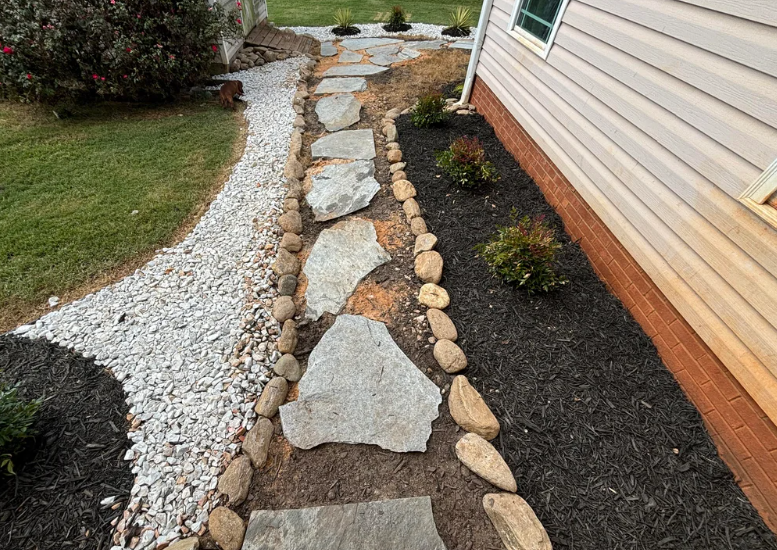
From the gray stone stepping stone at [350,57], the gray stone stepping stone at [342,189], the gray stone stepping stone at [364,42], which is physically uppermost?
the gray stone stepping stone at [364,42]

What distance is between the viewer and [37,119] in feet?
14.3

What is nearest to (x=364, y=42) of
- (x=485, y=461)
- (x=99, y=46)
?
(x=99, y=46)

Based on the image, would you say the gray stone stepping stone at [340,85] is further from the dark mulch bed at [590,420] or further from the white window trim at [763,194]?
the white window trim at [763,194]

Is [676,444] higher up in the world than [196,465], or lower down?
higher up

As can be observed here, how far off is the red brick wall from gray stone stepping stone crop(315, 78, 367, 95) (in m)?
3.99

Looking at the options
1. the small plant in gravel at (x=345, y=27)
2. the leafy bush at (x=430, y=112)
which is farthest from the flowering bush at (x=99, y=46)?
the small plant in gravel at (x=345, y=27)

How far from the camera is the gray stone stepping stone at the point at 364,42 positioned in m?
7.54

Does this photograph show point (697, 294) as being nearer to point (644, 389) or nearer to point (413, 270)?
point (644, 389)

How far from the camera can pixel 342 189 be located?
3615 mm

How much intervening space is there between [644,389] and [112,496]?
2.93 meters

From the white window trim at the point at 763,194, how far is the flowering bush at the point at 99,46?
19.7 feet

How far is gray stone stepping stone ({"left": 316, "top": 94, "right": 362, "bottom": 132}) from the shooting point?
4.81 meters

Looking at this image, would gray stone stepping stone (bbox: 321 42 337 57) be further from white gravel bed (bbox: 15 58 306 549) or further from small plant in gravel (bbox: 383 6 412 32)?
white gravel bed (bbox: 15 58 306 549)

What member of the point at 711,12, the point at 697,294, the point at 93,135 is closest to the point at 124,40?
the point at 93,135
